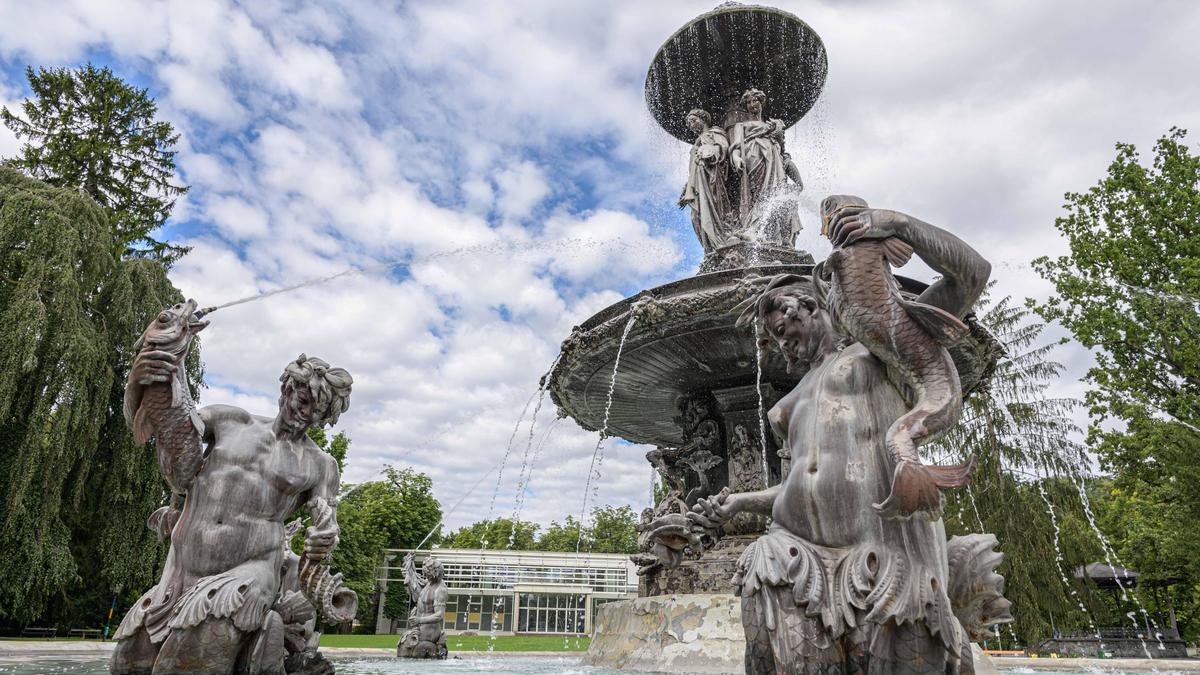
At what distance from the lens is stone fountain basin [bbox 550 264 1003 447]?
17.9 ft

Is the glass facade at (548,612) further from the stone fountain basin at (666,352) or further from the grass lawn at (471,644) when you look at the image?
the stone fountain basin at (666,352)

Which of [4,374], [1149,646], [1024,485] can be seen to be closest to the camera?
[4,374]

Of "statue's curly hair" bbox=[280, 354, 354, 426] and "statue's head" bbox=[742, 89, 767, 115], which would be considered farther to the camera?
"statue's head" bbox=[742, 89, 767, 115]

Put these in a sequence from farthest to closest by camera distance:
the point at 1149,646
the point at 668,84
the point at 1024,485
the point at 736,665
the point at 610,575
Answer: the point at 610,575 < the point at 1024,485 < the point at 1149,646 < the point at 668,84 < the point at 736,665

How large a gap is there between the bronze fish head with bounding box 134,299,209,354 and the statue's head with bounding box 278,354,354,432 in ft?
1.46

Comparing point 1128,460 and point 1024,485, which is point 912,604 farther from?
point 1024,485

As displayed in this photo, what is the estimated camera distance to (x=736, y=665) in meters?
4.68

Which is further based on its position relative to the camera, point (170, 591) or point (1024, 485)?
point (1024, 485)

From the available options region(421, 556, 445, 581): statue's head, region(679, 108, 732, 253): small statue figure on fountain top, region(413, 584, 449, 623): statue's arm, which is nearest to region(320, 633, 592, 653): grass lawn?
region(413, 584, 449, 623): statue's arm

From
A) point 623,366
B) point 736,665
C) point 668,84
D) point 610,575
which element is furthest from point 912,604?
point 610,575

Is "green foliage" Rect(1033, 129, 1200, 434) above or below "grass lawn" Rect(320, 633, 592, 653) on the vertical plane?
above

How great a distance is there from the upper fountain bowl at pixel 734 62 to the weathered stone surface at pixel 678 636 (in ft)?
20.9

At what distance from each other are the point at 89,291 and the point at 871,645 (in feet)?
61.1

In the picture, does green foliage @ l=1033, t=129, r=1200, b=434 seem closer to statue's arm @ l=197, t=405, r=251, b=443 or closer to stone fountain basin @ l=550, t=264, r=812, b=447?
stone fountain basin @ l=550, t=264, r=812, b=447
